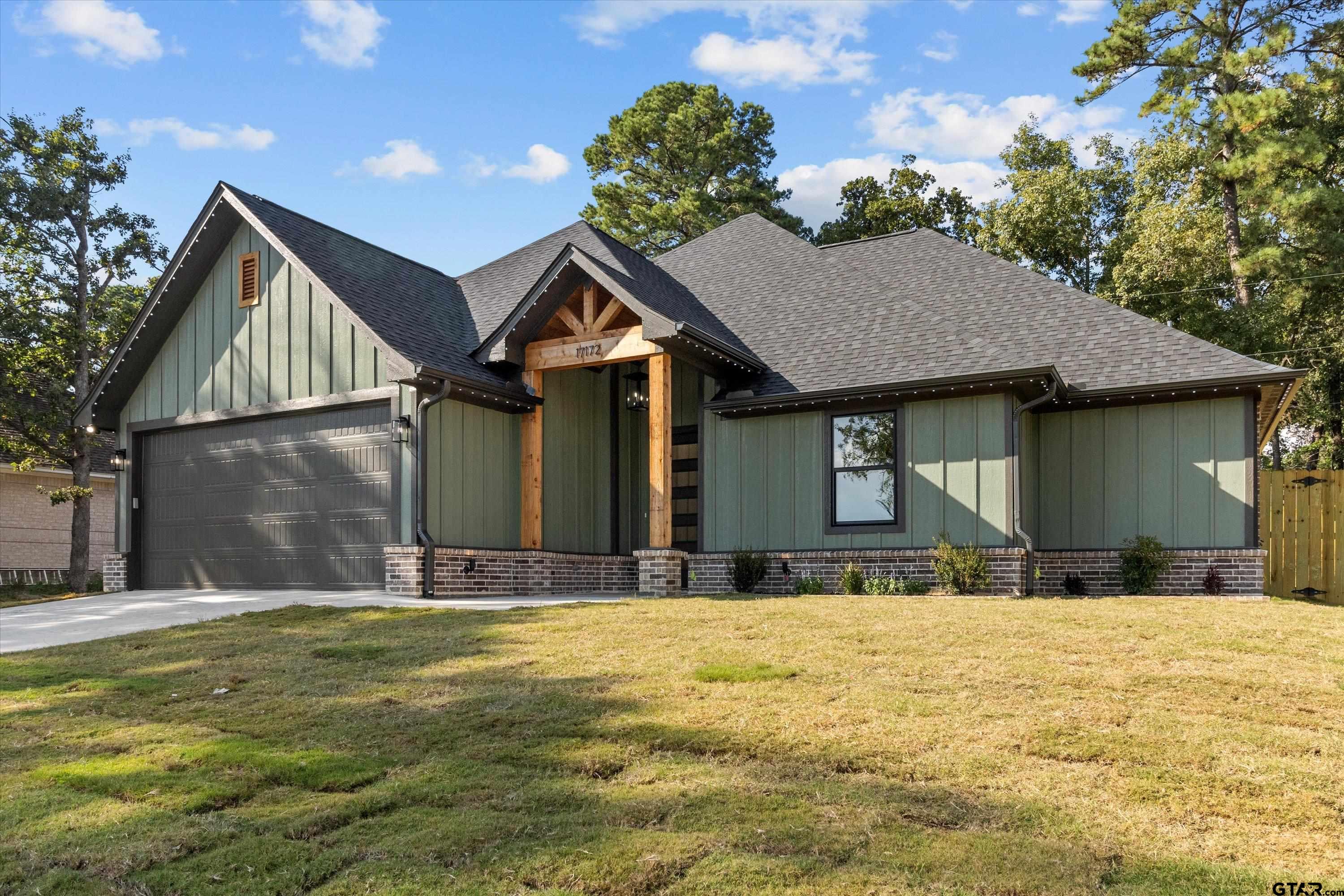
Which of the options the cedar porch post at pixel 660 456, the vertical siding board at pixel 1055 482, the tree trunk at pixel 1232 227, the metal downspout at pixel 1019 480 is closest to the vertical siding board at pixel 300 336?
the cedar porch post at pixel 660 456

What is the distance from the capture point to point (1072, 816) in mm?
4680

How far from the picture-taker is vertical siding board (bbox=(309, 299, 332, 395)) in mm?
15672

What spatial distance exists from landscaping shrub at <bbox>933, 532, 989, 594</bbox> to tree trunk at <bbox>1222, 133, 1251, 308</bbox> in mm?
16027

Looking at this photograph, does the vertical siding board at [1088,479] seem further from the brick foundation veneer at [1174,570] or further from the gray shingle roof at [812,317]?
the gray shingle roof at [812,317]

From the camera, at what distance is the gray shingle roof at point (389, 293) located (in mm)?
15211

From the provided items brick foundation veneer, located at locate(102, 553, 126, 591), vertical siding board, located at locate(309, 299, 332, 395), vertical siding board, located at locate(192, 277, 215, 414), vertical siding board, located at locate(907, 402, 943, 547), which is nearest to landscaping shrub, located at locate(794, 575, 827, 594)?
vertical siding board, located at locate(907, 402, 943, 547)

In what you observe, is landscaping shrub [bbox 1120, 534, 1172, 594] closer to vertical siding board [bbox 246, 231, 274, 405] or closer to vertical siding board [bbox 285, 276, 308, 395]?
vertical siding board [bbox 285, 276, 308, 395]

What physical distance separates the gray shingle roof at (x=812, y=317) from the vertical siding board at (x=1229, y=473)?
290 centimetres

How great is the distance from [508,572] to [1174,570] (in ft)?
30.8

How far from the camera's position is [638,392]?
17.9 meters

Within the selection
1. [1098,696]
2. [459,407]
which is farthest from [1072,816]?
[459,407]

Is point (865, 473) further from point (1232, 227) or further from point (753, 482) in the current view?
point (1232, 227)

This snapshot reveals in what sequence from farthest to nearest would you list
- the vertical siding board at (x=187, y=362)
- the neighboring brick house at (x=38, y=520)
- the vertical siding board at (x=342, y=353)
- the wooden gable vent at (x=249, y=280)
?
the neighboring brick house at (x=38, y=520), the vertical siding board at (x=187, y=362), the wooden gable vent at (x=249, y=280), the vertical siding board at (x=342, y=353)

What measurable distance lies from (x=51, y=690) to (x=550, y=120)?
17969 millimetres
